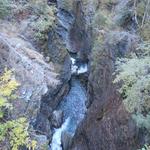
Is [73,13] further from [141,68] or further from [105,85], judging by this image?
[141,68]

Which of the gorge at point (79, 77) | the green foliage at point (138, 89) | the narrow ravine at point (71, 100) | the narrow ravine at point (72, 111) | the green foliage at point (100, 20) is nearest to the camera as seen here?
the gorge at point (79, 77)

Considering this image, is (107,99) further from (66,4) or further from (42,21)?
(66,4)

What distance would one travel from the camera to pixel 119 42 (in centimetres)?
1455

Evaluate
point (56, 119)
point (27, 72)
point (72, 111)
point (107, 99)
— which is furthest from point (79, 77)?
point (27, 72)

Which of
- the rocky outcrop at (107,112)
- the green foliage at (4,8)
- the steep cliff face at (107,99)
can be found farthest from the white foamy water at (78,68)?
the green foliage at (4,8)

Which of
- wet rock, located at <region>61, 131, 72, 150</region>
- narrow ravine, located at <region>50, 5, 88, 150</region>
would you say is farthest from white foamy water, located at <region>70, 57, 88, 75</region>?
wet rock, located at <region>61, 131, 72, 150</region>

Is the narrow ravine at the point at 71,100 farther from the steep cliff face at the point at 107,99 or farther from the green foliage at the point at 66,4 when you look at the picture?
the steep cliff face at the point at 107,99

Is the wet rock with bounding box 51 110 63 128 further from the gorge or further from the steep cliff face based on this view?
the steep cliff face

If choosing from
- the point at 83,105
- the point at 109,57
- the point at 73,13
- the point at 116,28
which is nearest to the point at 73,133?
the point at 83,105

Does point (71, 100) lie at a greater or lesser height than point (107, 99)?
lesser

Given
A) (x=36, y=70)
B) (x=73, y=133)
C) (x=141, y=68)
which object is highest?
(x=141, y=68)

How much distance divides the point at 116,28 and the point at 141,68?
525 centimetres

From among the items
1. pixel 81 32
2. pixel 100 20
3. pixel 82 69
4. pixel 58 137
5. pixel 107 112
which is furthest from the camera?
pixel 81 32

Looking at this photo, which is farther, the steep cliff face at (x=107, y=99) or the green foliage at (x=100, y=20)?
the green foliage at (x=100, y=20)
